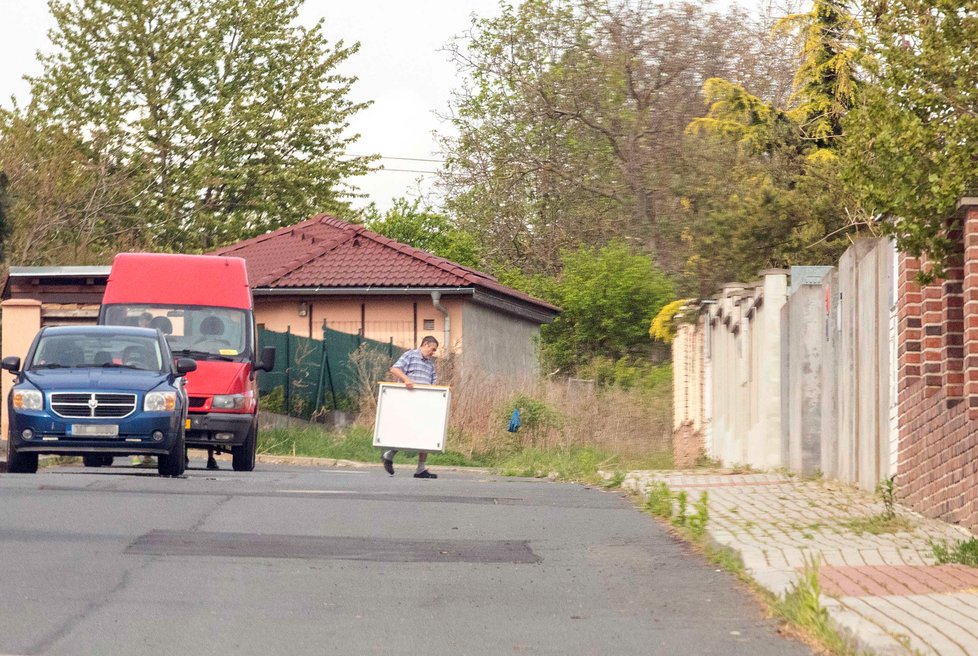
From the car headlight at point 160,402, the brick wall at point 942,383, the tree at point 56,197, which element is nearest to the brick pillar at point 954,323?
the brick wall at point 942,383

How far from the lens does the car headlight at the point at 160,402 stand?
1644 cm

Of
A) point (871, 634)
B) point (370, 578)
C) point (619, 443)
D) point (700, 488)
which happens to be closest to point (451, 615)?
point (370, 578)

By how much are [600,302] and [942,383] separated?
32325 millimetres

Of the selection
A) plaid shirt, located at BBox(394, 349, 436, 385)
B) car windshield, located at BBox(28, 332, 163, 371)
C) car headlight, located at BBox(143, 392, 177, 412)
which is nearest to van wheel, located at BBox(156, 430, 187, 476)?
car headlight, located at BBox(143, 392, 177, 412)

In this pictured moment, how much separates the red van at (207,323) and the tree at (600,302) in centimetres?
2273

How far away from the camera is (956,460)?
34.5ft

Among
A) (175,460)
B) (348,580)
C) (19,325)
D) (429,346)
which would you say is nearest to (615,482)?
(429,346)

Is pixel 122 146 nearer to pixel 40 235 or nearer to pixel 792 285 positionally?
pixel 40 235

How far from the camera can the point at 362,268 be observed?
3675 cm

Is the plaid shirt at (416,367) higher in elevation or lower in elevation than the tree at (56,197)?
lower

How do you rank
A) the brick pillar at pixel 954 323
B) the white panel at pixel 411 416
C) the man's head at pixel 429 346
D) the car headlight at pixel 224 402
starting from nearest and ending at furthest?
the brick pillar at pixel 954 323 < the man's head at pixel 429 346 < the white panel at pixel 411 416 < the car headlight at pixel 224 402

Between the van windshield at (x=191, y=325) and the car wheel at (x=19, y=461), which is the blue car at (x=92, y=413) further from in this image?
the van windshield at (x=191, y=325)

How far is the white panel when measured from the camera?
19203 millimetres

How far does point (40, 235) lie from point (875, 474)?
32798 millimetres
